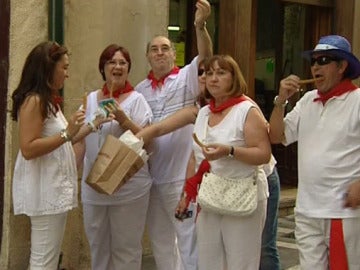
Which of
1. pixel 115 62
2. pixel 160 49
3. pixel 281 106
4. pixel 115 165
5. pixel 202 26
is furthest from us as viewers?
pixel 160 49

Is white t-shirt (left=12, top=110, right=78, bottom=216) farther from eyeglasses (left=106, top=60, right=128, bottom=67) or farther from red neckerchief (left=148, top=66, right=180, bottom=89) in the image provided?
red neckerchief (left=148, top=66, right=180, bottom=89)

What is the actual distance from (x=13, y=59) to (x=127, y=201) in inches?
62.2

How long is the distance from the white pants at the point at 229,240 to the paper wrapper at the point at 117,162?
0.57m

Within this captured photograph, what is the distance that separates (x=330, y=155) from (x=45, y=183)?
1.73 metres

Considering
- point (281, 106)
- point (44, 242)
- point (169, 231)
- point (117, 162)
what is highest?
point (281, 106)

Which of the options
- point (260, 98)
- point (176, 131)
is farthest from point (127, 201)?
point (260, 98)

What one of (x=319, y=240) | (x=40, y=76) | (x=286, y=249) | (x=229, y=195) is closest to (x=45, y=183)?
(x=40, y=76)

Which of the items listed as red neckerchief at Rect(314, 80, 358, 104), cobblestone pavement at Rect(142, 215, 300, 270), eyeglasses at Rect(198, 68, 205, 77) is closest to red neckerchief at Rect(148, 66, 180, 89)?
eyeglasses at Rect(198, 68, 205, 77)

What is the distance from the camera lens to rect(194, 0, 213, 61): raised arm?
4.30 m

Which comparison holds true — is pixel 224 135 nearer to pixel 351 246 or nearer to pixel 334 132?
pixel 334 132

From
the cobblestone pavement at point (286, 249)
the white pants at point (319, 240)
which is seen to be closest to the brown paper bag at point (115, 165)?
the white pants at point (319, 240)

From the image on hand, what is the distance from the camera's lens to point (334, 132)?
11.8 ft

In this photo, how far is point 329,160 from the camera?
3.60m

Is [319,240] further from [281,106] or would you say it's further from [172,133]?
[172,133]
